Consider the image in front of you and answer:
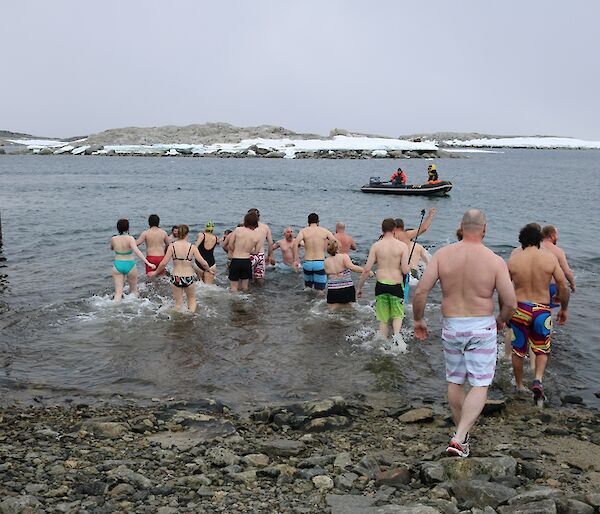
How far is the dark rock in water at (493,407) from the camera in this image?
7125 millimetres

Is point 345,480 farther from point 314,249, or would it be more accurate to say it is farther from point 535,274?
point 314,249

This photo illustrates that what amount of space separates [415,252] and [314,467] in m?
6.46

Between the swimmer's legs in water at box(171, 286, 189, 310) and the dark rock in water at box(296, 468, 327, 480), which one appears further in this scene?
the swimmer's legs in water at box(171, 286, 189, 310)

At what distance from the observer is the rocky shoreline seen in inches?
179

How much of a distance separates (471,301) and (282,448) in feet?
7.27

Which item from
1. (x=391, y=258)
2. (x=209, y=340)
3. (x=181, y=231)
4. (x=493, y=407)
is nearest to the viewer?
(x=493, y=407)

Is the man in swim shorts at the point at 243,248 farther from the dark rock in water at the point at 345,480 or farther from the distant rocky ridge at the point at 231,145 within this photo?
the distant rocky ridge at the point at 231,145

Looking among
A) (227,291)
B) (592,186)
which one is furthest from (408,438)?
(592,186)

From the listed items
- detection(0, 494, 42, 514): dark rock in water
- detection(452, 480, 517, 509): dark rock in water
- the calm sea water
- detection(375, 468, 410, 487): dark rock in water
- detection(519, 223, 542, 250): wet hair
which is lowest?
the calm sea water

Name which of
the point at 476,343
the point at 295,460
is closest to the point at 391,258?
the point at 476,343

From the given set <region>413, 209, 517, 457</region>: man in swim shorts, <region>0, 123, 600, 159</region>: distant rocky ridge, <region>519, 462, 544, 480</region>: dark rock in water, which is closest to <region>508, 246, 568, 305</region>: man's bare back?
<region>413, 209, 517, 457</region>: man in swim shorts

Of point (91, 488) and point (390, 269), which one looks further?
point (390, 269)

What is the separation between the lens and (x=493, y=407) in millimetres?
7164

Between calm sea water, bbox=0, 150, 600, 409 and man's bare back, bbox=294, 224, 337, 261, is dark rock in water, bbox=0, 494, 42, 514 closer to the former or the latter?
calm sea water, bbox=0, 150, 600, 409
